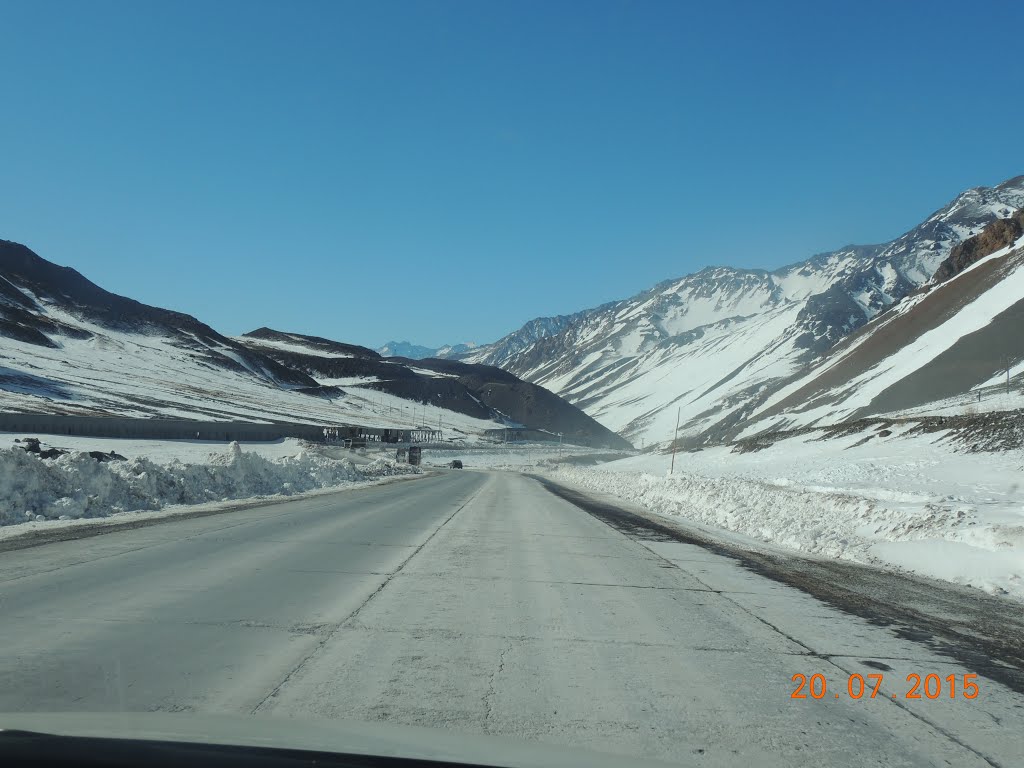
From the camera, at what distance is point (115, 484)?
19750 millimetres

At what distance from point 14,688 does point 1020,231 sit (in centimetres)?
17260

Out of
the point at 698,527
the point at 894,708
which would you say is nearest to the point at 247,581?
the point at 894,708

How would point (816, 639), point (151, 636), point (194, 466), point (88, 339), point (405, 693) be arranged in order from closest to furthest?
point (405, 693)
point (151, 636)
point (816, 639)
point (194, 466)
point (88, 339)

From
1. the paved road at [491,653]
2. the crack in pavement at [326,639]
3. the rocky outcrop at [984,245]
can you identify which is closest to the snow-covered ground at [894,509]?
the paved road at [491,653]

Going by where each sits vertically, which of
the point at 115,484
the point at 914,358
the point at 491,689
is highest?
the point at 914,358

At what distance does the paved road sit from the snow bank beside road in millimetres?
5609

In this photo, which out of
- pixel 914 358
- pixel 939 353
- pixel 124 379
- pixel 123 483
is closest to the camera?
pixel 123 483

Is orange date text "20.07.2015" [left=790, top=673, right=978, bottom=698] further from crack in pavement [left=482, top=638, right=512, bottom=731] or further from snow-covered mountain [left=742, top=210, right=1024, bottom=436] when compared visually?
snow-covered mountain [left=742, top=210, right=1024, bottom=436]

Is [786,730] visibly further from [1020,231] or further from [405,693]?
[1020,231]

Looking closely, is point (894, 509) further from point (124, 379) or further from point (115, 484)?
point (124, 379)

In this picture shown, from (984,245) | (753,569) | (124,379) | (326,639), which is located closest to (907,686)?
(326,639)

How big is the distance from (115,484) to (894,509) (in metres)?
17.9

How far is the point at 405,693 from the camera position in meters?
5.37

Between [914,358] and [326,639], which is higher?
[914,358]
